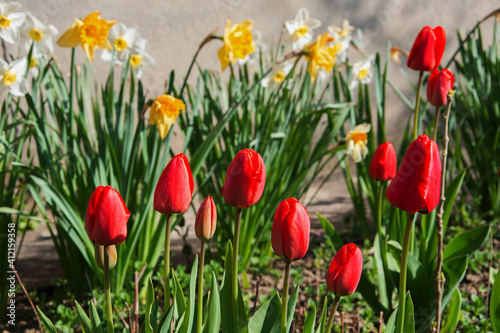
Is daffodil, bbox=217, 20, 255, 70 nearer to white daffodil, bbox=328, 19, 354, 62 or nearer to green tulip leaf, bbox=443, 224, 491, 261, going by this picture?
white daffodil, bbox=328, 19, 354, 62

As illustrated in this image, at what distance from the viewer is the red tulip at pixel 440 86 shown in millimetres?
1266

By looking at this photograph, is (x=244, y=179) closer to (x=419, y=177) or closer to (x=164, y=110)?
(x=419, y=177)

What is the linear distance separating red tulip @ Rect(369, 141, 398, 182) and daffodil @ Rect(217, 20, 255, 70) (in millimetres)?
597

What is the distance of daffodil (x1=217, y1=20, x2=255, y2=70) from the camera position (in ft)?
5.18

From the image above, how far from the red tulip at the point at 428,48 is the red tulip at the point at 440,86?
0.17 feet

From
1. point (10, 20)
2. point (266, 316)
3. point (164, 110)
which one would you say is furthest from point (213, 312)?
point (10, 20)

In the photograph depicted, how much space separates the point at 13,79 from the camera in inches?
56.7

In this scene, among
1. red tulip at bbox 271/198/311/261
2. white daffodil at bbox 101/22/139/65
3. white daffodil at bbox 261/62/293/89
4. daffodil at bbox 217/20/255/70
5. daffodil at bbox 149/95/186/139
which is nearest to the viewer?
red tulip at bbox 271/198/311/261

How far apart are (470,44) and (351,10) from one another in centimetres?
133

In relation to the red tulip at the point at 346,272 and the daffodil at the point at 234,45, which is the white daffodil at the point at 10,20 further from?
the red tulip at the point at 346,272

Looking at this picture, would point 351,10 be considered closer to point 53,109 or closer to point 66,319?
point 53,109

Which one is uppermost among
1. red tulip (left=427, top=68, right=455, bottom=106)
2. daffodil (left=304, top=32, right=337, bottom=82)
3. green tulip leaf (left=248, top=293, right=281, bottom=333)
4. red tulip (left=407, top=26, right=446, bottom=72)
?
daffodil (left=304, top=32, right=337, bottom=82)

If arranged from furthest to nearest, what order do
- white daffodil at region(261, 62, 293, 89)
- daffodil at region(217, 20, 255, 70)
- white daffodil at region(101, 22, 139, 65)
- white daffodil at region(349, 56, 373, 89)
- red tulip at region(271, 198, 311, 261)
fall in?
1. white daffodil at region(349, 56, 373, 89)
2. white daffodil at region(261, 62, 293, 89)
3. white daffodil at region(101, 22, 139, 65)
4. daffodil at region(217, 20, 255, 70)
5. red tulip at region(271, 198, 311, 261)

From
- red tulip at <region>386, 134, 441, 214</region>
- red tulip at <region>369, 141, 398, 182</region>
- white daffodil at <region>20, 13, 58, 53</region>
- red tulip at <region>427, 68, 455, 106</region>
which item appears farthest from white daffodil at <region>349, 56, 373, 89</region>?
red tulip at <region>386, 134, 441, 214</region>
